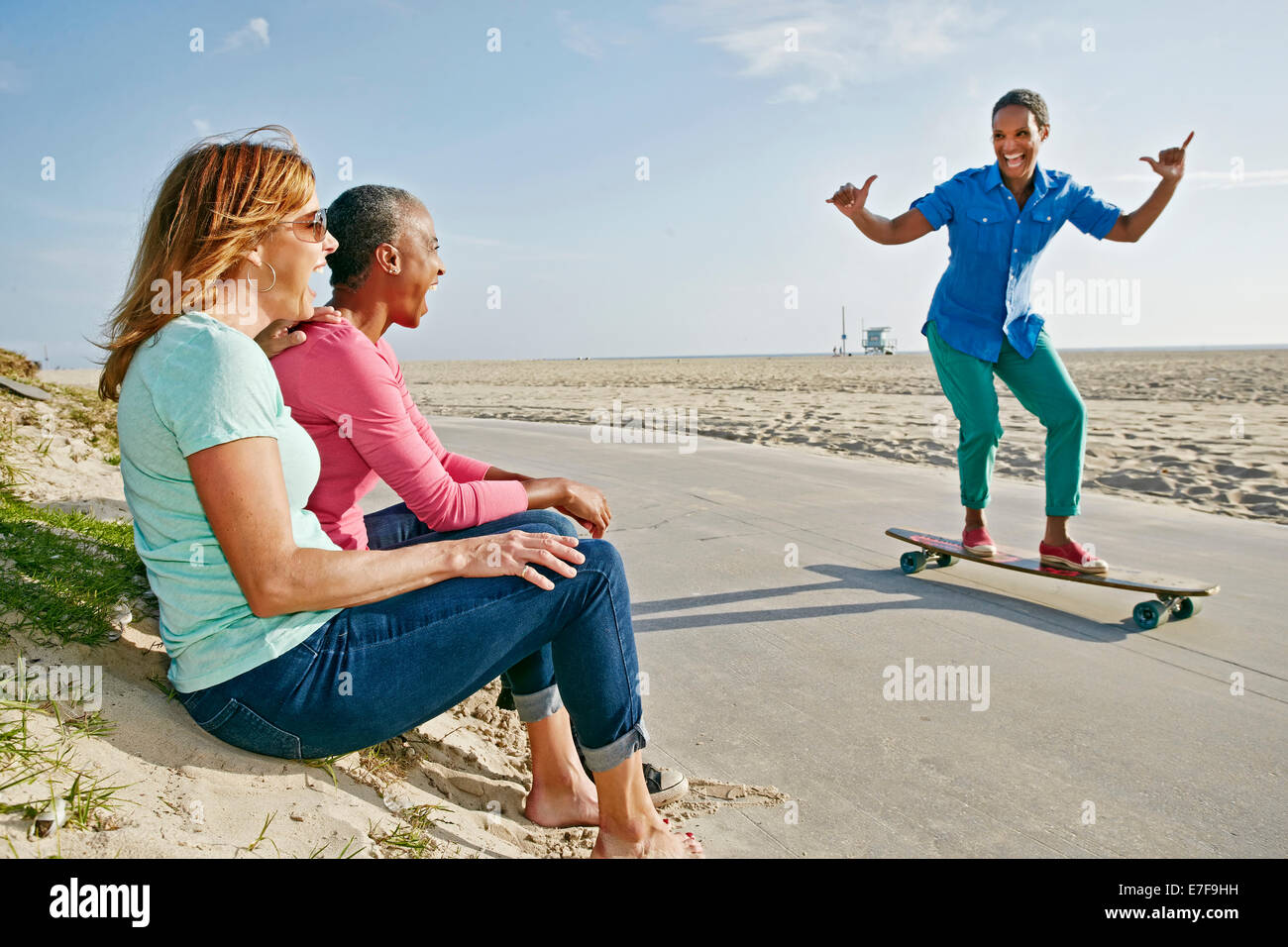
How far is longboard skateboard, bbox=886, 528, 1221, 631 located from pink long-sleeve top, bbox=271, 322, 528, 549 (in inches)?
123

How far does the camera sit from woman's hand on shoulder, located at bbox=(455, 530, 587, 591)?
1977 mm

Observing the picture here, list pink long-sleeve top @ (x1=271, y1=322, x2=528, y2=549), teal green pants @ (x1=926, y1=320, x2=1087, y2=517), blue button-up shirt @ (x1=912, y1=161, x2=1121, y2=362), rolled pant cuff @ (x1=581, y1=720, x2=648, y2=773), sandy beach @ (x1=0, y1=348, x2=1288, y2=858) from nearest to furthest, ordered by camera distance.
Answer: sandy beach @ (x1=0, y1=348, x2=1288, y2=858), rolled pant cuff @ (x1=581, y1=720, x2=648, y2=773), pink long-sleeve top @ (x1=271, y1=322, x2=528, y2=549), teal green pants @ (x1=926, y1=320, x2=1087, y2=517), blue button-up shirt @ (x1=912, y1=161, x2=1121, y2=362)

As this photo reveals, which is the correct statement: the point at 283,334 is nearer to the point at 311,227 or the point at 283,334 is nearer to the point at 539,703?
the point at 311,227

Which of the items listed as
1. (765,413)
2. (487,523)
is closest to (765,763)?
(487,523)

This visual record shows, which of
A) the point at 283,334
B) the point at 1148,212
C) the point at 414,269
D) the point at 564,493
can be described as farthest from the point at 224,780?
the point at 1148,212

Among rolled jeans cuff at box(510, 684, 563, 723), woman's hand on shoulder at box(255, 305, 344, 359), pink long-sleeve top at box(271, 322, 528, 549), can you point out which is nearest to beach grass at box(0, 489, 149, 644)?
pink long-sleeve top at box(271, 322, 528, 549)

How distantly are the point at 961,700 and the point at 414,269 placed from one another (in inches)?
95.8

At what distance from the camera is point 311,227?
218cm

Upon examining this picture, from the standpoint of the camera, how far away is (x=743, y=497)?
23.1ft

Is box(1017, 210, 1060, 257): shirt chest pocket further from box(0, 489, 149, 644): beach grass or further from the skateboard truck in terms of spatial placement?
box(0, 489, 149, 644): beach grass

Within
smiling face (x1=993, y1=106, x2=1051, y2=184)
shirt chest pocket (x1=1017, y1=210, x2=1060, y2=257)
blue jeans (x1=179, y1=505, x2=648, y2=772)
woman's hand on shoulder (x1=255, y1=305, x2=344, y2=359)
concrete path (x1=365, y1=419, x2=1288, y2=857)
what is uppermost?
smiling face (x1=993, y1=106, x2=1051, y2=184)
